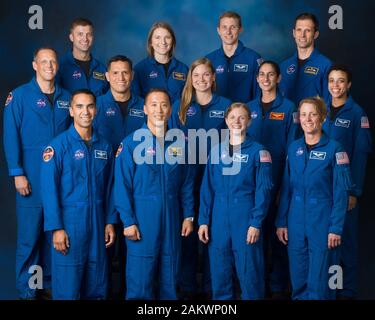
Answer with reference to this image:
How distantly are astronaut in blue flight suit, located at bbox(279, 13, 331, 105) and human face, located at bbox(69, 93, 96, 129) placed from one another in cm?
173

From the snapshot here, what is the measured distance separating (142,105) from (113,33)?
99cm

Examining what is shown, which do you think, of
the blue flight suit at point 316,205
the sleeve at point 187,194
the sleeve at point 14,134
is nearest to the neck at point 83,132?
the sleeve at point 14,134

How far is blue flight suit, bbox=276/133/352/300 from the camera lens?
6.52 metres

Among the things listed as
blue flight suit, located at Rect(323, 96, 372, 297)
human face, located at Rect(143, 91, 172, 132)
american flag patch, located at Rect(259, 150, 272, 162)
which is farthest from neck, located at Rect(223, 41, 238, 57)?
american flag patch, located at Rect(259, 150, 272, 162)

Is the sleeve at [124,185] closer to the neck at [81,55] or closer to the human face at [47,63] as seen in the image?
the human face at [47,63]

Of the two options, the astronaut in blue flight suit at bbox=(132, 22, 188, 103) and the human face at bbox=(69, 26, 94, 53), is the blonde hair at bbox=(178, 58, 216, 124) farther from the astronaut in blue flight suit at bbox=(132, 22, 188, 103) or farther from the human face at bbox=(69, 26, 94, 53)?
the human face at bbox=(69, 26, 94, 53)

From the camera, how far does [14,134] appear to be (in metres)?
6.77

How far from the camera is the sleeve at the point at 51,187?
6379 millimetres

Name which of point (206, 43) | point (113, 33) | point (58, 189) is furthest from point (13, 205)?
point (206, 43)

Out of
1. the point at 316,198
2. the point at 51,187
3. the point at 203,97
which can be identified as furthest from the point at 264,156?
the point at 51,187

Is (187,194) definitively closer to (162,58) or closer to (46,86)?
(162,58)

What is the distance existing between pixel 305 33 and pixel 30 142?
2.36m

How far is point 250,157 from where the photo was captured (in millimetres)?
6516
